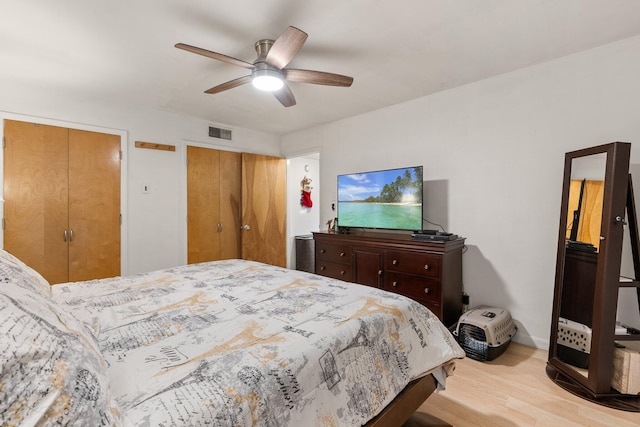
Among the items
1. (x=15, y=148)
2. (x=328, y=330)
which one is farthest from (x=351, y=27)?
(x=15, y=148)

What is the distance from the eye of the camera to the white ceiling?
73.5 inches

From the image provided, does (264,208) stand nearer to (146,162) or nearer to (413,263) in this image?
(146,162)

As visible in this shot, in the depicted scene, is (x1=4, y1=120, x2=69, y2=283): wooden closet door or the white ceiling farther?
(x1=4, y1=120, x2=69, y2=283): wooden closet door

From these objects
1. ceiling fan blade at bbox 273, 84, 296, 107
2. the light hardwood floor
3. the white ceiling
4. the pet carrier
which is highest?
the white ceiling

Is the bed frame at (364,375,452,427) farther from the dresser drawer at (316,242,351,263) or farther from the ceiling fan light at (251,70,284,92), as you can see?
the ceiling fan light at (251,70,284,92)

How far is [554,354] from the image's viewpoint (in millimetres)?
2316

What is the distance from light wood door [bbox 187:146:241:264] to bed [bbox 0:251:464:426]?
2.21 m

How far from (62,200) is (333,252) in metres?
3.07

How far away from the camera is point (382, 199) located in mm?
3557

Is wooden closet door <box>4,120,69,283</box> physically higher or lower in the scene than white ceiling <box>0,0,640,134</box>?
lower

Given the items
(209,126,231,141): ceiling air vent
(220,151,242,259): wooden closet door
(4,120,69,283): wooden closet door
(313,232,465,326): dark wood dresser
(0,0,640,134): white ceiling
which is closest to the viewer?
(0,0,640,134): white ceiling

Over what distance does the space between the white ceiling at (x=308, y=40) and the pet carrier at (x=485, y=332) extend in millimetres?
2240

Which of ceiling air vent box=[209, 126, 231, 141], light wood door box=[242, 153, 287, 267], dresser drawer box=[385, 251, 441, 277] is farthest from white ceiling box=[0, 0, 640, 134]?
dresser drawer box=[385, 251, 441, 277]

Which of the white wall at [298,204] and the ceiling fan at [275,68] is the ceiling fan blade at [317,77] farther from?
the white wall at [298,204]
